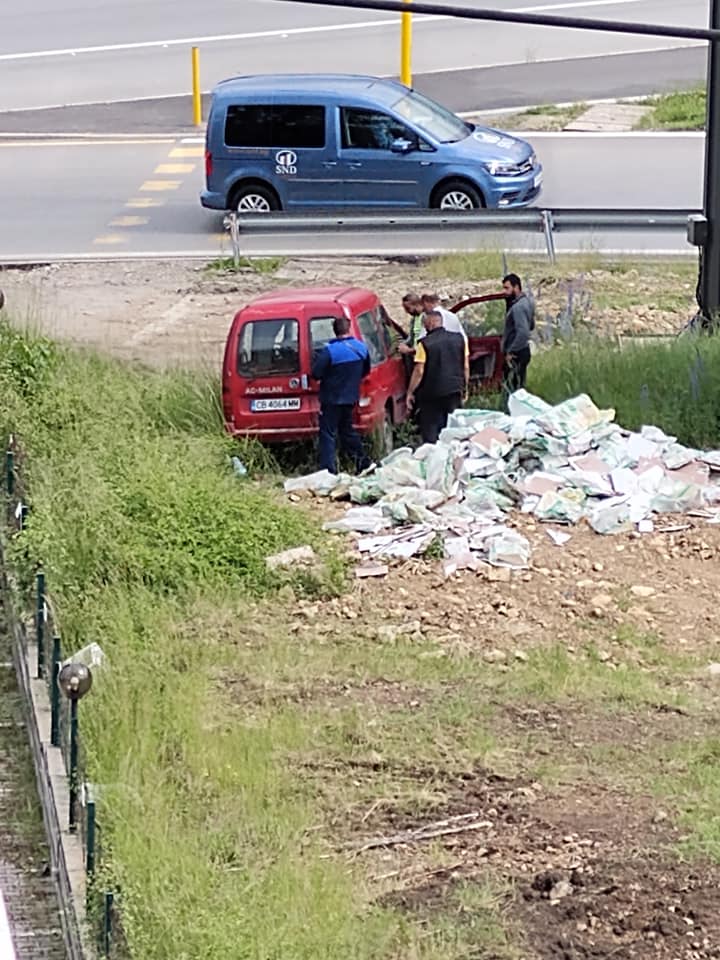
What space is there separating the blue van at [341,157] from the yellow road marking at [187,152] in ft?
14.7

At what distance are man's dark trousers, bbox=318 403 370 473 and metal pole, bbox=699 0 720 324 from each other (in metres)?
4.05

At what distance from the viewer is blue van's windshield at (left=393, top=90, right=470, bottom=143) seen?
23.4 metres

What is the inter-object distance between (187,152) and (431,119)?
18.7 ft

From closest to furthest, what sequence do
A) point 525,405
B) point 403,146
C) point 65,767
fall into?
point 65,767 < point 525,405 < point 403,146

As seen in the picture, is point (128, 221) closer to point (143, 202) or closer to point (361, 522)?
point (143, 202)

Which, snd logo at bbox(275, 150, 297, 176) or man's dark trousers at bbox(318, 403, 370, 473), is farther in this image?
snd logo at bbox(275, 150, 297, 176)

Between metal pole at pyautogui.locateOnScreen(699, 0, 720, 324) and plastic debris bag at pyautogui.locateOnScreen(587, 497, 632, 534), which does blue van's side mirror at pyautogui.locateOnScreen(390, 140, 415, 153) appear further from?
plastic debris bag at pyautogui.locateOnScreen(587, 497, 632, 534)

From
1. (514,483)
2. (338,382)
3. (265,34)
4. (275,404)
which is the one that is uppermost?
(265,34)

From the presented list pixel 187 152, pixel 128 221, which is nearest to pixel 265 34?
pixel 187 152

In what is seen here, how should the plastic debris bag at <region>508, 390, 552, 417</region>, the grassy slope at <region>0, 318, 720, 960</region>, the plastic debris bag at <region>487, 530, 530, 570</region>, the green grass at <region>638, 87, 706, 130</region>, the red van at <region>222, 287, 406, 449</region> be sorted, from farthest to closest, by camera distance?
1. the green grass at <region>638, 87, 706, 130</region>
2. the red van at <region>222, 287, 406, 449</region>
3. the plastic debris bag at <region>508, 390, 552, 417</region>
4. the plastic debris bag at <region>487, 530, 530, 570</region>
5. the grassy slope at <region>0, 318, 720, 960</region>

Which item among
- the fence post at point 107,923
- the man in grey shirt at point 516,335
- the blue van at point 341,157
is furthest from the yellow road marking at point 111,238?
the fence post at point 107,923

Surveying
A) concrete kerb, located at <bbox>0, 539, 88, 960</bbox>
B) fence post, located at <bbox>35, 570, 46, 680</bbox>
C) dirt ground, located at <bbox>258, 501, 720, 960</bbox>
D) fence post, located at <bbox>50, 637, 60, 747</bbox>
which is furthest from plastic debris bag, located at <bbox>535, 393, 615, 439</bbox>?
fence post, located at <bbox>50, 637, 60, 747</bbox>

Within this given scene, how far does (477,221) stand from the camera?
21734mm

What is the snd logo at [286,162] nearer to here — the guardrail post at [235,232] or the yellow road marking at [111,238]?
the guardrail post at [235,232]
